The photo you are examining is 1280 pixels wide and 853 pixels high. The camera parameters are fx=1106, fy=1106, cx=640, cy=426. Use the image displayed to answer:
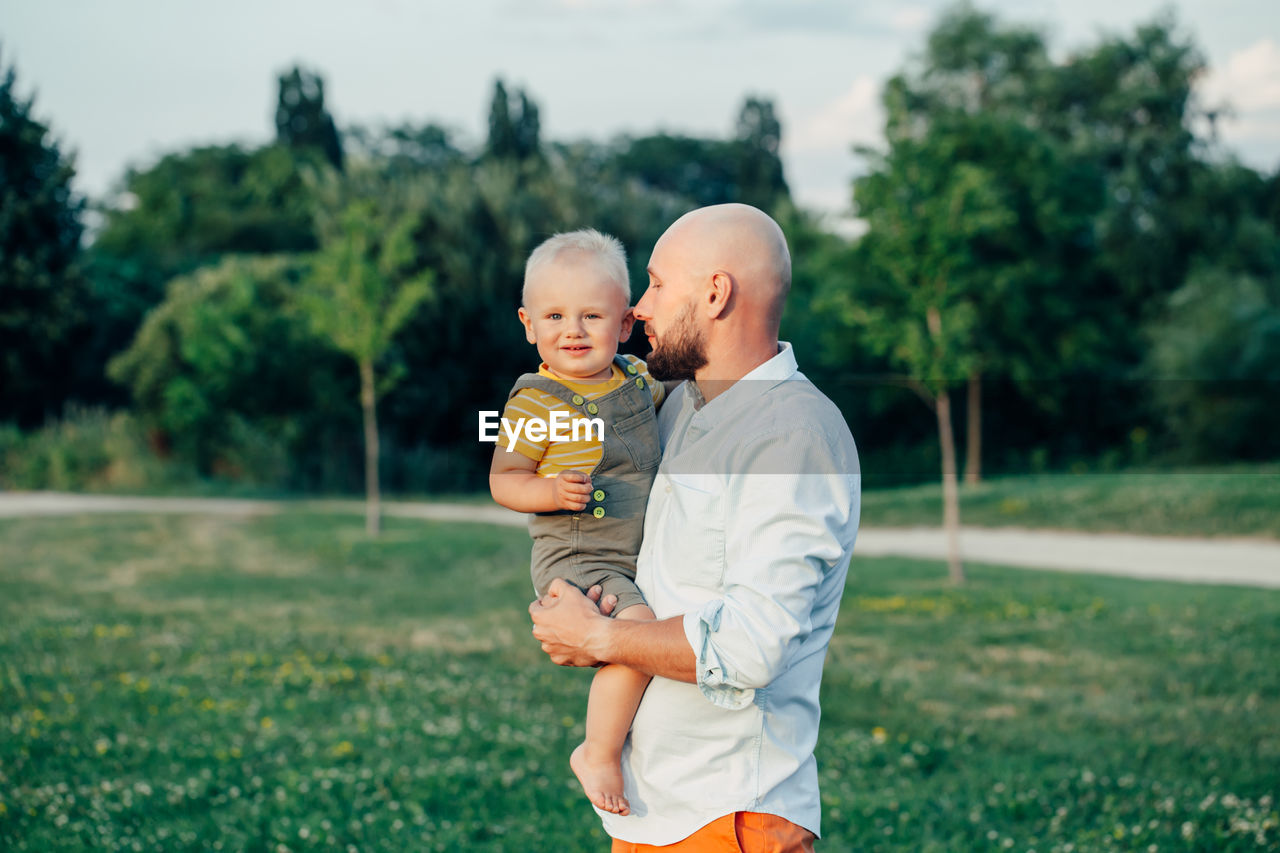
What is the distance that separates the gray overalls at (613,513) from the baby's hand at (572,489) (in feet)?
0.29

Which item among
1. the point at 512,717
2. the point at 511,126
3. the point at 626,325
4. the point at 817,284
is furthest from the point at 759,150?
the point at 626,325

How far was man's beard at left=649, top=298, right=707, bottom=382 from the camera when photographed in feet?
6.31

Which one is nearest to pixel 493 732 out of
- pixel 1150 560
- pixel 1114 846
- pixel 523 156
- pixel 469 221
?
pixel 1114 846

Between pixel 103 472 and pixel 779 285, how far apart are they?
79.5 feet

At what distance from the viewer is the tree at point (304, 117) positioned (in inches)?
1603

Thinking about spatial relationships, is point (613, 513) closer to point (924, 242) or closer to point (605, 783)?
point (605, 783)

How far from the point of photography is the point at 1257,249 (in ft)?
83.8

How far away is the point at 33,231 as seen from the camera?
18.2 m

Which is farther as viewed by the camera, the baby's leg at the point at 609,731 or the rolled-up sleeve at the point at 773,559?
the baby's leg at the point at 609,731

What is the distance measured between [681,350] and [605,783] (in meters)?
0.81

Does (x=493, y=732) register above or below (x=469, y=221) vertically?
below

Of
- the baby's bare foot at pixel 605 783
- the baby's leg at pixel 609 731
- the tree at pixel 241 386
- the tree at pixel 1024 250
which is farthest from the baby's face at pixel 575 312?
the tree at pixel 1024 250

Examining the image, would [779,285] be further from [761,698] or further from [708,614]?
[761,698]

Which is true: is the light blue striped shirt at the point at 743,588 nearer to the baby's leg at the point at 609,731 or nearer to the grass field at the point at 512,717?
the baby's leg at the point at 609,731
